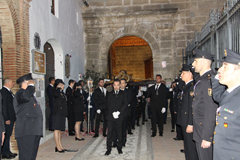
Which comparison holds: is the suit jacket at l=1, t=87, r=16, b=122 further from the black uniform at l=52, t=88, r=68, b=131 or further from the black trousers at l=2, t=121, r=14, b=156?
the black uniform at l=52, t=88, r=68, b=131

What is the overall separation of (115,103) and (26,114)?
228 centimetres

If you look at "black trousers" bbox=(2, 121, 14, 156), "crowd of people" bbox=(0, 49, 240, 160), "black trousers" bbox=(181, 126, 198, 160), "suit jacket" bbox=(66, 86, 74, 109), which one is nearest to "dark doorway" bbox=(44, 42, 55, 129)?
"crowd of people" bbox=(0, 49, 240, 160)

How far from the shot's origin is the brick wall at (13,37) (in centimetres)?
620

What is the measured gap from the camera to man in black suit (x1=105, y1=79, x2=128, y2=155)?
598 centimetres

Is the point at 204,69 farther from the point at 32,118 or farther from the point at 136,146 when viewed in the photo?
the point at 136,146

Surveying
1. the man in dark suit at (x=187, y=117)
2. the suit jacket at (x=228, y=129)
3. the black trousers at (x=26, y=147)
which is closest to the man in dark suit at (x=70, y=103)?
the black trousers at (x=26, y=147)

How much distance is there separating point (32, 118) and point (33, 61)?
307 centimetres

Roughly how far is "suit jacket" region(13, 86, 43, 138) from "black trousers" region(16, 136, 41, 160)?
0.10 metres

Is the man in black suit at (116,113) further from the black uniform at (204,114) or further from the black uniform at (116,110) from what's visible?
the black uniform at (204,114)

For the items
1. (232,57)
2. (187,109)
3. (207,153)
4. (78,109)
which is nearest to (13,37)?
(78,109)

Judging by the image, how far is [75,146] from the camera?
6828 mm

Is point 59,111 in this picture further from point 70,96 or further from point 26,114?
point 70,96

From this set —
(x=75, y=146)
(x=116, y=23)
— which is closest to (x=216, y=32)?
(x=75, y=146)

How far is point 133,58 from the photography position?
72.5 ft
